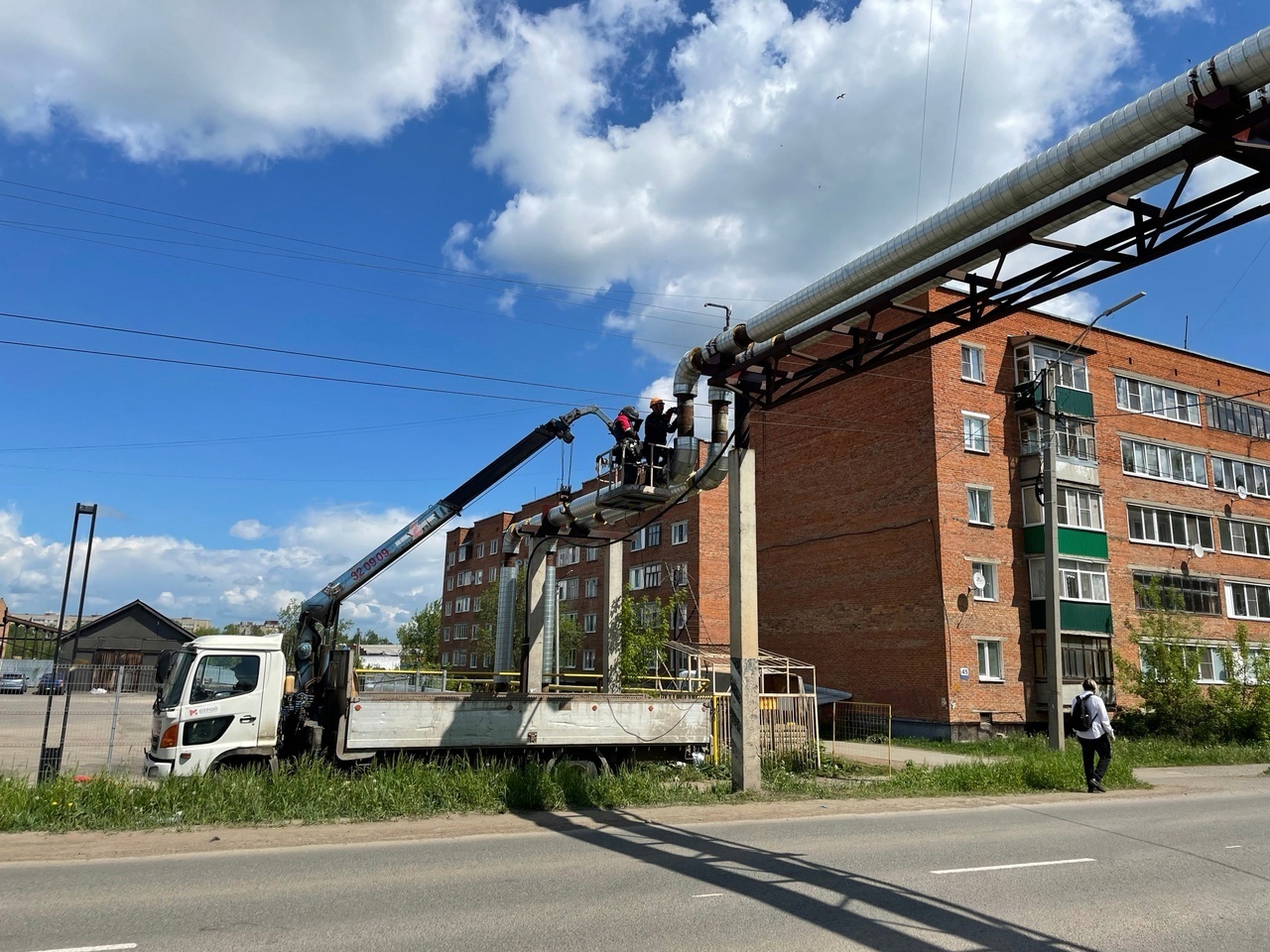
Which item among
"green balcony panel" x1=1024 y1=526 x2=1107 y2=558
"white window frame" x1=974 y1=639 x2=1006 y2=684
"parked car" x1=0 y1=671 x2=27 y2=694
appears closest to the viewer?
"white window frame" x1=974 y1=639 x2=1006 y2=684

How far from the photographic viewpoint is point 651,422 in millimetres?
15930

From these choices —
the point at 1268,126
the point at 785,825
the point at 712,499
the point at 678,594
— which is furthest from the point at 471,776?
the point at 712,499

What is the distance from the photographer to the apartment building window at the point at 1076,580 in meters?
30.0

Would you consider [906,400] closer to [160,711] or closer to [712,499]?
[712,499]

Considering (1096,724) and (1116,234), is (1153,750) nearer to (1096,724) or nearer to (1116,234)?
(1096,724)

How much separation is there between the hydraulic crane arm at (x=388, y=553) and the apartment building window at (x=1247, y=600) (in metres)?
30.5

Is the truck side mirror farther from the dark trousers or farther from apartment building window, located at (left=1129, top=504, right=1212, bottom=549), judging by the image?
apartment building window, located at (left=1129, top=504, right=1212, bottom=549)

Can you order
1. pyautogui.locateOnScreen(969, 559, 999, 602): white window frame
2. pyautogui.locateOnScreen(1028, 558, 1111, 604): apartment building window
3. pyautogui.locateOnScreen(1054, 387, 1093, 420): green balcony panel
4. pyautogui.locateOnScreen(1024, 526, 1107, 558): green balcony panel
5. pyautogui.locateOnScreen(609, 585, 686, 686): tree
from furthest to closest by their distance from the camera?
pyautogui.locateOnScreen(1054, 387, 1093, 420): green balcony panel → pyautogui.locateOnScreen(609, 585, 686, 686): tree → pyautogui.locateOnScreen(1024, 526, 1107, 558): green balcony panel → pyautogui.locateOnScreen(1028, 558, 1111, 604): apartment building window → pyautogui.locateOnScreen(969, 559, 999, 602): white window frame

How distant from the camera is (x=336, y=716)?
1448 centimetres

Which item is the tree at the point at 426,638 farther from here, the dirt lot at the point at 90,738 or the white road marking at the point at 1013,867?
the white road marking at the point at 1013,867

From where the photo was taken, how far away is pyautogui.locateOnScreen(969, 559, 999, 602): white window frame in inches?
1144

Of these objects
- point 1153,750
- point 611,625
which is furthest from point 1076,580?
point 611,625

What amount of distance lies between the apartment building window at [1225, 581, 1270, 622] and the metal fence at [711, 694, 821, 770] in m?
25.8

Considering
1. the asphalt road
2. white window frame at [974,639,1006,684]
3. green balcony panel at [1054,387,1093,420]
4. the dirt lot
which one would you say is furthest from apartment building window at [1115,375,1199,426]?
the dirt lot
